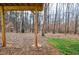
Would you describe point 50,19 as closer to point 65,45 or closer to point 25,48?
point 65,45

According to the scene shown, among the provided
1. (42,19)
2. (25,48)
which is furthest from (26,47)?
(42,19)

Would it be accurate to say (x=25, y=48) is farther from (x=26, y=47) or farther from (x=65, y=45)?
(x=65, y=45)

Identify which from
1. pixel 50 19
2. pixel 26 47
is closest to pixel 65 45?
pixel 50 19

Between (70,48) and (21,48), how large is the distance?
582mm

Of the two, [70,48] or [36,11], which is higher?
[36,11]

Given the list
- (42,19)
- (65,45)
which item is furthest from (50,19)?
(65,45)

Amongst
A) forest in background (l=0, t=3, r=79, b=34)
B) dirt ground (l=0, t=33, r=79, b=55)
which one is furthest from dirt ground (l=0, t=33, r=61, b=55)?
forest in background (l=0, t=3, r=79, b=34)

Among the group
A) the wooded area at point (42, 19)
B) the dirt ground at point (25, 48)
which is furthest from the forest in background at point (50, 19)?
the dirt ground at point (25, 48)

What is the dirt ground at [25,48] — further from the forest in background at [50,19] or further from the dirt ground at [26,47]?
the forest in background at [50,19]

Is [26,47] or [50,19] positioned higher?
[50,19]

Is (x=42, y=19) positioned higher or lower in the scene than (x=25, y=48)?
higher
